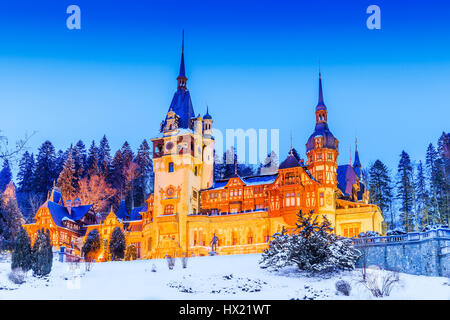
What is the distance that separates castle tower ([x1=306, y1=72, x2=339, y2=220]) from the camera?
189 ft

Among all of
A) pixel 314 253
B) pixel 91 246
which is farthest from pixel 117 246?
pixel 314 253

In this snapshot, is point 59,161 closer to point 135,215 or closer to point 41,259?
point 135,215

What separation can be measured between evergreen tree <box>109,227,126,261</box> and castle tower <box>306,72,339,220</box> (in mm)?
19054

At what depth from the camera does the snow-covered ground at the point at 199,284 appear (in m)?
32.8

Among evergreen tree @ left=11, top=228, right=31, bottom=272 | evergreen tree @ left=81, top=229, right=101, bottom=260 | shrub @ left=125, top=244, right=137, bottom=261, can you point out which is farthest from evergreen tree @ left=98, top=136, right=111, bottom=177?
evergreen tree @ left=11, top=228, right=31, bottom=272

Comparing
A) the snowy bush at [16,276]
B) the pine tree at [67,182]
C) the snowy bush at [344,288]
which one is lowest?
the snowy bush at [344,288]

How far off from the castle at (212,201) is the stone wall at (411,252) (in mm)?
15073

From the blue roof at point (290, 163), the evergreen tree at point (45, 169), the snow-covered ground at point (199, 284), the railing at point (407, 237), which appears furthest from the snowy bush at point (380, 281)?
the evergreen tree at point (45, 169)

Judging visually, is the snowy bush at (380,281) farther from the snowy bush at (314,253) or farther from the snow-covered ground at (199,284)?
the snowy bush at (314,253)

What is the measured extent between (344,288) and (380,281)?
2.86 metres

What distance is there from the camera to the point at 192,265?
140ft

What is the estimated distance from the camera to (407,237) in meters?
38.8
